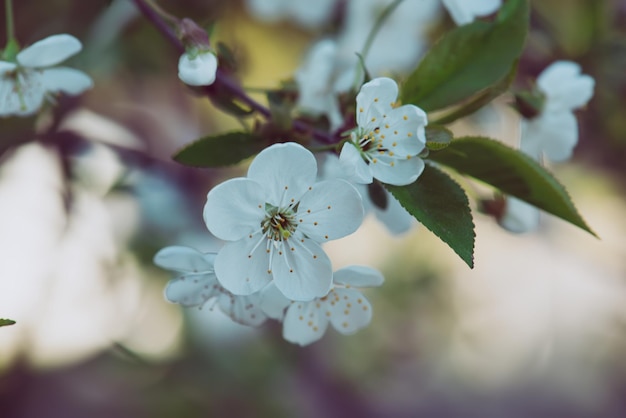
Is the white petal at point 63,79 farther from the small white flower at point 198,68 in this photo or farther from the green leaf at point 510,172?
the green leaf at point 510,172

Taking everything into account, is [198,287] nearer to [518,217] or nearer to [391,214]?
[391,214]

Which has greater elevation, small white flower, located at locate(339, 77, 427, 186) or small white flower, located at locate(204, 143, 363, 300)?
small white flower, located at locate(339, 77, 427, 186)

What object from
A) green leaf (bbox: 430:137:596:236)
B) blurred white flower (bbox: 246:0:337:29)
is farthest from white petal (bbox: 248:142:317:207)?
blurred white flower (bbox: 246:0:337:29)

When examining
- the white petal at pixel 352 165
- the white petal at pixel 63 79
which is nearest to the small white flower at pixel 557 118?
the white petal at pixel 352 165

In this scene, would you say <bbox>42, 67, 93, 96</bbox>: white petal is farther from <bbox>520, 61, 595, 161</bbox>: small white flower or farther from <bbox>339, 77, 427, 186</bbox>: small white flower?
<bbox>520, 61, 595, 161</bbox>: small white flower

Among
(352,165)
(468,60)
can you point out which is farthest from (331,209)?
(468,60)
